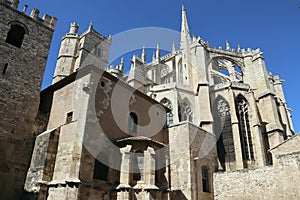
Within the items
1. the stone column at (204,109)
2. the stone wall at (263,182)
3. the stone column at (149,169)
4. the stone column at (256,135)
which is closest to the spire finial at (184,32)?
the stone column at (204,109)

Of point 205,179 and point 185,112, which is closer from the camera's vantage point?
point 205,179

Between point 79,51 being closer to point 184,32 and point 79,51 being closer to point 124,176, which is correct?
point 184,32

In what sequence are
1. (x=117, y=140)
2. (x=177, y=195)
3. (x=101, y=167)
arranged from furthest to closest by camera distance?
(x=177, y=195) < (x=117, y=140) < (x=101, y=167)

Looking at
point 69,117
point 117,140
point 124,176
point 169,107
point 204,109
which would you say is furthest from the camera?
point 169,107

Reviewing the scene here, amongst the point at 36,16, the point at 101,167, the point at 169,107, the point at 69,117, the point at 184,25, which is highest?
the point at 184,25

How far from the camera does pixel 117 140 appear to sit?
13156mm

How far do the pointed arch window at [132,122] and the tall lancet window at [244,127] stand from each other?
10.9 meters

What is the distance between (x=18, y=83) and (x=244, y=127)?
1898cm

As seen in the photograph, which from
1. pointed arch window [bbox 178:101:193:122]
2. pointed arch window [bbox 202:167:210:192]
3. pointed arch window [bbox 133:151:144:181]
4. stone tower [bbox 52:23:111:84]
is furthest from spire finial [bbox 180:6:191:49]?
pointed arch window [bbox 133:151:144:181]

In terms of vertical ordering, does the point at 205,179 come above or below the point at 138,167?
below

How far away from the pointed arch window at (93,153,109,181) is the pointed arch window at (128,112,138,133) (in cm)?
301

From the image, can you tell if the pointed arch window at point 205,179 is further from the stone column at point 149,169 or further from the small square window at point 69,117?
the small square window at point 69,117

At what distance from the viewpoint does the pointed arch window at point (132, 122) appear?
1502 cm

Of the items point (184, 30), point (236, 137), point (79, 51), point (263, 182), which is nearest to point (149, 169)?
point (263, 182)
